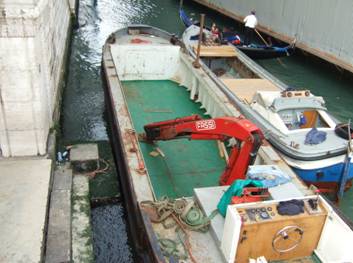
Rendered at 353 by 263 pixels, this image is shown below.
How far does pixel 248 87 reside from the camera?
1127 cm

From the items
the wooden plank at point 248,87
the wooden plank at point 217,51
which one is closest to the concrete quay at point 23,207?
the wooden plank at point 248,87

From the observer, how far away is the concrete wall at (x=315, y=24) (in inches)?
609

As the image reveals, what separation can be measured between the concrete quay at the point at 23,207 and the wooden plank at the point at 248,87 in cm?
588

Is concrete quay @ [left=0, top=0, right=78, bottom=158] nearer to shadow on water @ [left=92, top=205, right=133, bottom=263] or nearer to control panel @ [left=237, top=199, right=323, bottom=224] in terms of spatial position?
shadow on water @ [left=92, top=205, right=133, bottom=263]

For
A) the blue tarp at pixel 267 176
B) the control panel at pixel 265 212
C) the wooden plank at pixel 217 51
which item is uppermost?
the control panel at pixel 265 212

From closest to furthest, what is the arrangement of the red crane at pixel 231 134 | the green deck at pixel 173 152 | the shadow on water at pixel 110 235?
the red crane at pixel 231 134, the shadow on water at pixel 110 235, the green deck at pixel 173 152

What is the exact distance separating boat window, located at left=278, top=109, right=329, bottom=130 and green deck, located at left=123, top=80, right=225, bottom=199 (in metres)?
1.93

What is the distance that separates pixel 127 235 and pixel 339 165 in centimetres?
444

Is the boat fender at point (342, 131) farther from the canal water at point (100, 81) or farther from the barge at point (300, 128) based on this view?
the canal water at point (100, 81)

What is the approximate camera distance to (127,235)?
7090 mm

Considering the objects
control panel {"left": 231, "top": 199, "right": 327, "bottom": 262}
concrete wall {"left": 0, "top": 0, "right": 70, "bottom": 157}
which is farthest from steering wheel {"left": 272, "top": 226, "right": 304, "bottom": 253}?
concrete wall {"left": 0, "top": 0, "right": 70, "bottom": 157}

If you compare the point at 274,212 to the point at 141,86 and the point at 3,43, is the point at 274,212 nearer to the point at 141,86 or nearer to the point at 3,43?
the point at 3,43

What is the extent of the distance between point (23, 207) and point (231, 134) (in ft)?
10.4

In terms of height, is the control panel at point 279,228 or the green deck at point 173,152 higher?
the control panel at point 279,228
